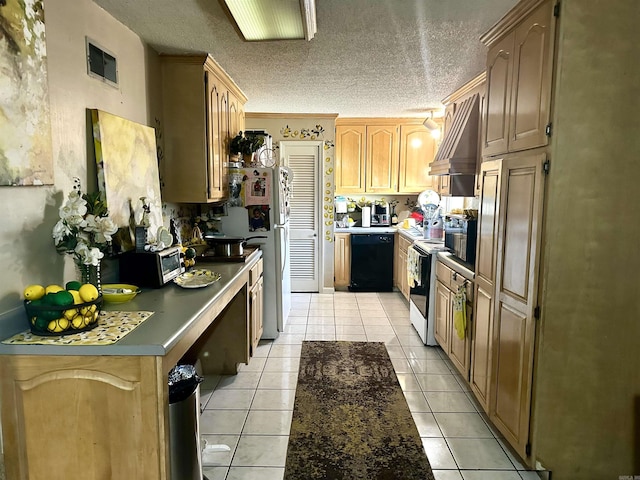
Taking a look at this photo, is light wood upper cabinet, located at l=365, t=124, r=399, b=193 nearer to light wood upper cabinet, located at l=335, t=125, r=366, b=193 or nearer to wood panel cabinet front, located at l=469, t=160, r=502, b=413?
light wood upper cabinet, located at l=335, t=125, r=366, b=193

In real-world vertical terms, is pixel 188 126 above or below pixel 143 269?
above

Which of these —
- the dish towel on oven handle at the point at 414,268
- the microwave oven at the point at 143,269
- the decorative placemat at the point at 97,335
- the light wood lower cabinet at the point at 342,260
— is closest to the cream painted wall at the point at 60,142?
the decorative placemat at the point at 97,335

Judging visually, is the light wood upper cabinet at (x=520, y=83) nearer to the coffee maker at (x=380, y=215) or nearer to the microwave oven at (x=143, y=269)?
the microwave oven at (x=143, y=269)

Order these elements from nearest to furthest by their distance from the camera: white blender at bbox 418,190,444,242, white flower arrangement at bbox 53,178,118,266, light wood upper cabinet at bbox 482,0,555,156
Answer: white flower arrangement at bbox 53,178,118,266, light wood upper cabinet at bbox 482,0,555,156, white blender at bbox 418,190,444,242

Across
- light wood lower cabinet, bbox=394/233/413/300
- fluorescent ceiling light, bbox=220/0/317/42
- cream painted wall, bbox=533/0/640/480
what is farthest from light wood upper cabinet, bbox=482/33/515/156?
light wood lower cabinet, bbox=394/233/413/300

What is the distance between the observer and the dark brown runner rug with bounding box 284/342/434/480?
2.23m

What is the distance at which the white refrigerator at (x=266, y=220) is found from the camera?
3.93m

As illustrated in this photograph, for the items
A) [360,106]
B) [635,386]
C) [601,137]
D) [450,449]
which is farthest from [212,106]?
[635,386]

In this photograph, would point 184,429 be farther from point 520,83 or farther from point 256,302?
point 520,83

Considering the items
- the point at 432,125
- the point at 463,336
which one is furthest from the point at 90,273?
the point at 432,125

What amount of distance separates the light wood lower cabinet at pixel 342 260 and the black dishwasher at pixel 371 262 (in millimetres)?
73

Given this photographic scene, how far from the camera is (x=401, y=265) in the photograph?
18.2 feet

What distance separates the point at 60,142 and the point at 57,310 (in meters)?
0.81

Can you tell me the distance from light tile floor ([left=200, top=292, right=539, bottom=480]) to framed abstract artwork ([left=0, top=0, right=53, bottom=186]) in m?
1.70
